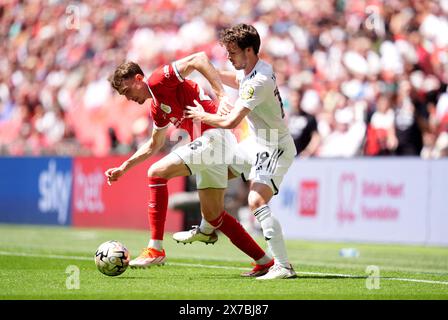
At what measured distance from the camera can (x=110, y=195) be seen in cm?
2039

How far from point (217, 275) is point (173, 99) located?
6.08 feet

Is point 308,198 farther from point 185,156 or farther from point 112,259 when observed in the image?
point 112,259

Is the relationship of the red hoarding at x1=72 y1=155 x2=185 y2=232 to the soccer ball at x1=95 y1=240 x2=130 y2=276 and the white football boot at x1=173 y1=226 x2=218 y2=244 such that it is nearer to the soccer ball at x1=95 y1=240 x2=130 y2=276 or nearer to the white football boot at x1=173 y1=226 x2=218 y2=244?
the white football boot at x1=173 y1=226 x2=218 y2=244

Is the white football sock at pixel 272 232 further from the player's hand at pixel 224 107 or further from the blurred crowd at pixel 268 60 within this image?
the blurred crowd at pixel 268 60

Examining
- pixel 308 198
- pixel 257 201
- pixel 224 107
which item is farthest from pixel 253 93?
pixel 308 198

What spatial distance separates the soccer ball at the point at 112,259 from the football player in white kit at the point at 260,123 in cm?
133

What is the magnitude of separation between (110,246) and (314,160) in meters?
8.56

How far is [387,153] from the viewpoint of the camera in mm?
16750

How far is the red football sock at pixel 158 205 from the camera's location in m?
9.69

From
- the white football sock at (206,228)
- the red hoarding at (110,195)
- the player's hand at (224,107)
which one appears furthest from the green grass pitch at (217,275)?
the red hoarding at (110,195)

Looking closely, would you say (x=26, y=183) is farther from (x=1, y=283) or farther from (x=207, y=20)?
(x=1, y=283)

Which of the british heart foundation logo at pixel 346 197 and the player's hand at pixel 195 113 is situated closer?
the player's hand at pixel 195 113

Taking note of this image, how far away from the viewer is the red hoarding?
64.7 ft

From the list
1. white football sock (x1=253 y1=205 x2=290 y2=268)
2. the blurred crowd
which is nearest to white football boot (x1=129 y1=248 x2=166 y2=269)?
white football sock (x1=253 y1=205 x2=290 y2=268)
